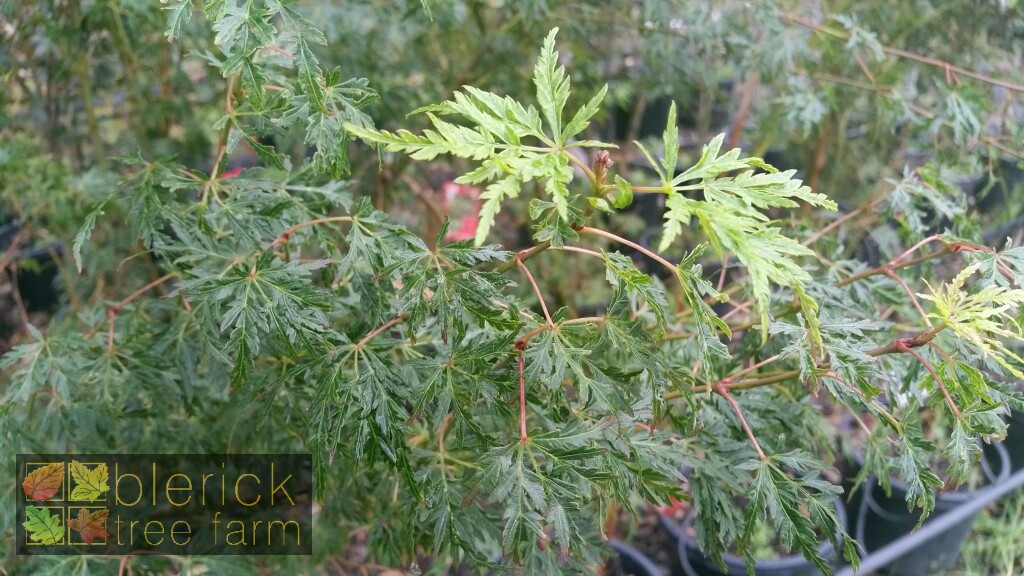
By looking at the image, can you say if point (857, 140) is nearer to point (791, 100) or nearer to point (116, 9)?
point (791, 100)

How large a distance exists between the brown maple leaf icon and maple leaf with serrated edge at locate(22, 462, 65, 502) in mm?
62

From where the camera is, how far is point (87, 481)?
129cm

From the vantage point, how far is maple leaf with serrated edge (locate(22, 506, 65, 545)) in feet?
4.11

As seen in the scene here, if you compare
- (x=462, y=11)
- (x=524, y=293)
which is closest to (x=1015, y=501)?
(x=524, y=293)

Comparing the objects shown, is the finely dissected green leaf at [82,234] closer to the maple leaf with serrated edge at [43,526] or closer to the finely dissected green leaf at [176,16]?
the finely dissected green leaf at [176,16]

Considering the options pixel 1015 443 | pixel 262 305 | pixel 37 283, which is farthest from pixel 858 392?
pixel 37 283

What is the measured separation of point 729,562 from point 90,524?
54.2 inches

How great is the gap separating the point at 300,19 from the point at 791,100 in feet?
4.26

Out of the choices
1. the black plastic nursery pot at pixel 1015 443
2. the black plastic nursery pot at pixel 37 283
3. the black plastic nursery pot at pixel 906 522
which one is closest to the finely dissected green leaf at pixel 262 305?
the black plastic nursery pot at pixel 906 522

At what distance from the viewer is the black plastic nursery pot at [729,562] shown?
1737 millimetres

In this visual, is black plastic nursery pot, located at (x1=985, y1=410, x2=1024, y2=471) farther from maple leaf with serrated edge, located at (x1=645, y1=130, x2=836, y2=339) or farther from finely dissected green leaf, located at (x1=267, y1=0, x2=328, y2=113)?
finely dissected green leaf, located at (x1=267, y1=0, x2=328, y2=113)

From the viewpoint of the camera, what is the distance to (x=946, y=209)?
1.27 meters

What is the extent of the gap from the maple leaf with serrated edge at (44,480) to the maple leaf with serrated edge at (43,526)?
0.03 m

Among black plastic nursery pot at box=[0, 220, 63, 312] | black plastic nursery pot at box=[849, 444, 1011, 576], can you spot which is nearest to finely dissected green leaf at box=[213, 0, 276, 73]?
black plastic nursery pot at box=[849, 444, 1011, 576]
